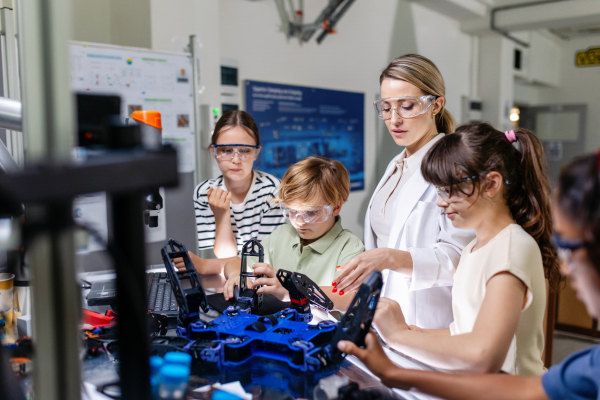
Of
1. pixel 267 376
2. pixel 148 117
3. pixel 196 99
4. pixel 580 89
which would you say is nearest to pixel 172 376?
pixel 267 376

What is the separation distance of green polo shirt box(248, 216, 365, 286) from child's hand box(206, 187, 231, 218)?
0.32m

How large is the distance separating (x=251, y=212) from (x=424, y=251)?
3.22 feet

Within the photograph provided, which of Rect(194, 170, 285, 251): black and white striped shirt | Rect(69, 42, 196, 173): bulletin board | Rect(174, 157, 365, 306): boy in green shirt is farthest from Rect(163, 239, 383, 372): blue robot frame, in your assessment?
Rect(69, 42, 196, 173): bulletin board

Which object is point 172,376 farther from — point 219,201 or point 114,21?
point 114,21

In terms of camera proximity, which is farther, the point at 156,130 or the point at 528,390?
the point at 156,130

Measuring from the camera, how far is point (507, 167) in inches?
45.4

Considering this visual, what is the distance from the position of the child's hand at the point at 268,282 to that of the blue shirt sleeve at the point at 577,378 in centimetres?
77

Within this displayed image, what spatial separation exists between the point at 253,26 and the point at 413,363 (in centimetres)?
327

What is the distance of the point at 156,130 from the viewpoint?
3.39 ft

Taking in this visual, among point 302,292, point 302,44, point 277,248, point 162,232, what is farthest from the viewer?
point 302,44

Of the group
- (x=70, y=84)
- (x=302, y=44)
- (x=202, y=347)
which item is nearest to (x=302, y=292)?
(x=202, y=347)

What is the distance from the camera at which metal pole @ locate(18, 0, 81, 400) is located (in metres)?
0.37

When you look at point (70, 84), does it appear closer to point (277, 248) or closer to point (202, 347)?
A: point (202, 347)

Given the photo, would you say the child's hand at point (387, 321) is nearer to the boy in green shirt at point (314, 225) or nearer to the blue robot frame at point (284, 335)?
the blue robot frame at point (284, 335)
